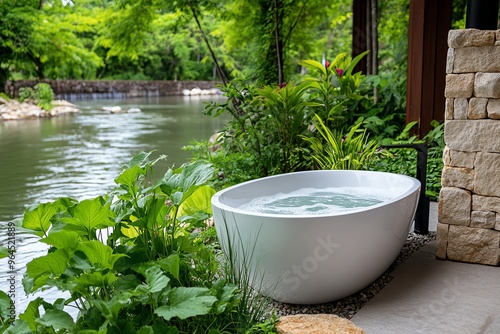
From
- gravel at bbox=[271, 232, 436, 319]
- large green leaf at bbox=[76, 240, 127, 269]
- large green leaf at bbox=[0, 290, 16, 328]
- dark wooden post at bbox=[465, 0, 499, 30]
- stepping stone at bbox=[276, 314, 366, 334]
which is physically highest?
dark wooden post at bbox=[465, 0, 499, 30]

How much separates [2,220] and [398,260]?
2968 mm

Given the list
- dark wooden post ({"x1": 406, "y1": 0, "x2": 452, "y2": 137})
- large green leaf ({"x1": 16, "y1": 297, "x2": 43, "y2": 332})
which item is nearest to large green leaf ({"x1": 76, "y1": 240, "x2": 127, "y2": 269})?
large green leaf ({"x1": 16, "y1": 297, "x2": 43, "y2": 332})

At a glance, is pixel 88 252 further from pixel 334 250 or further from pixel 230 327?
pixel 334 250

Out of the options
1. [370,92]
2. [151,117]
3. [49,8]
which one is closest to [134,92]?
[49,8]

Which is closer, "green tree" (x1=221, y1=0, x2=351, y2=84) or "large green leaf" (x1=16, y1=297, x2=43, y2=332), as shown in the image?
"large green leaf" (x1=16, y1=297, x2=43, y2=332)

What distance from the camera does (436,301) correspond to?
197 centimetres

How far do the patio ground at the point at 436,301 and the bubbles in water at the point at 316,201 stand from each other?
0.39 meters

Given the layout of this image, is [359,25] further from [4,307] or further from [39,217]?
[4,307]

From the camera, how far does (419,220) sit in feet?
9.14

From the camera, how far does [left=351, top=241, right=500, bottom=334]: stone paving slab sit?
1781 mm

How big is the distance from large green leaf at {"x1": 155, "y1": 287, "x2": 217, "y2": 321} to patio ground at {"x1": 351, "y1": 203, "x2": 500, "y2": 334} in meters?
0.68

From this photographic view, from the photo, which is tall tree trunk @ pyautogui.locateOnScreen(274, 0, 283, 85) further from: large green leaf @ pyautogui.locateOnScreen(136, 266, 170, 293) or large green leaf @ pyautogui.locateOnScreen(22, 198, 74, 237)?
large green leaf @ pyautogui.locateOnScreen(136, 266, 170, 293)

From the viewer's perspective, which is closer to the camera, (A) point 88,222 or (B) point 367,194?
(A) point 88,222

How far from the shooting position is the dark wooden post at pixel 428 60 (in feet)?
14.7
